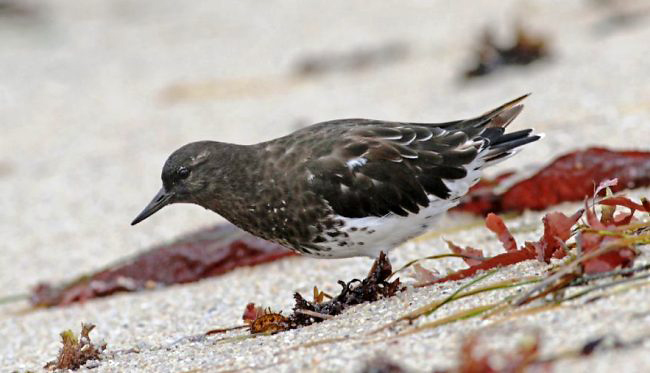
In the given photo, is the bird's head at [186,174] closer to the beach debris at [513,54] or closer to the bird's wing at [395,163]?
the bird's wing at [395,163]

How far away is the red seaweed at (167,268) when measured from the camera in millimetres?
5156

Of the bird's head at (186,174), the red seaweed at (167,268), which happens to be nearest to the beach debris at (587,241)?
the bird's head at (186,174)

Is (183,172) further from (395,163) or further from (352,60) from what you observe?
(352,60)

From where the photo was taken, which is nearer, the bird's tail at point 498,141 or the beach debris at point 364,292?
the beach debris at point 364,292

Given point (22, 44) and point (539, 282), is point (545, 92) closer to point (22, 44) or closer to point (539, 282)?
point (539, 282)

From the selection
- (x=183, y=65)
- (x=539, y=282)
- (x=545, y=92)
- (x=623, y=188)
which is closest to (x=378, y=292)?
(x=539, y=282)

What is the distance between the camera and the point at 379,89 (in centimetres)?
888

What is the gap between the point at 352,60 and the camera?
991cm

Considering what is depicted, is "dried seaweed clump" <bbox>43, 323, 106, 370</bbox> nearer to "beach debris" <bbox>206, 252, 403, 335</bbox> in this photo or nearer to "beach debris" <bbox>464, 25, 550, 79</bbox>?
"beach debris" <bbox>206, 252, 403, 335</bbox>

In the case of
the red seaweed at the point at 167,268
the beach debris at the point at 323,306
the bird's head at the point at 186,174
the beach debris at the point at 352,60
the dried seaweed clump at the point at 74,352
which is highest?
the beach debris at the point at 352,60

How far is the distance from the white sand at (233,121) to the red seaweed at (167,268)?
8 centimetres

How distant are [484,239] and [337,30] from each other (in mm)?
7038

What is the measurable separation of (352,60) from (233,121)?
1897 millimetres

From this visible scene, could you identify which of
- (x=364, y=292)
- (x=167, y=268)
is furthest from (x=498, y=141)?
(x=167, y=268)
